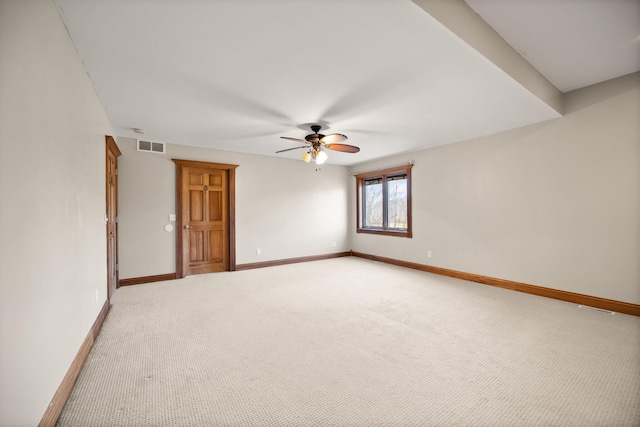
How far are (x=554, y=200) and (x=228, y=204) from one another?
5389 millimetres

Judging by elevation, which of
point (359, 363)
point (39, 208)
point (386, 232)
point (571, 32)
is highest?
point (571, 32)

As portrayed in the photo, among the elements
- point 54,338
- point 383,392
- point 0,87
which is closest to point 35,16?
point 0,87

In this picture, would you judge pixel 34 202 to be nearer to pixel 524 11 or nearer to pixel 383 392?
pixel 383 392

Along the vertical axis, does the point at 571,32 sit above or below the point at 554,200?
above

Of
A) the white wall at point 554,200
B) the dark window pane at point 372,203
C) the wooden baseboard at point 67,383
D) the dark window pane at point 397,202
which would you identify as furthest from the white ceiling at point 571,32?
the dark window pane at point 372,203

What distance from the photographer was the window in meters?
6.03

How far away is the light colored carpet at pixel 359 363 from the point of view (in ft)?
5.41

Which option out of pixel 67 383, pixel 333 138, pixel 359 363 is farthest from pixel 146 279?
pixel 359 363

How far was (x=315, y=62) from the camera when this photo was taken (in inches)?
93.5

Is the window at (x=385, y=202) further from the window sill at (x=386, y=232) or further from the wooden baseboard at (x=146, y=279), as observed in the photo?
the wooden baseboard at (x=146, y=279)

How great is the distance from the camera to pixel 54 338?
165 cm

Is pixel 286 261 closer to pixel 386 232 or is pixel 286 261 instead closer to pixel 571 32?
pixel 386 232

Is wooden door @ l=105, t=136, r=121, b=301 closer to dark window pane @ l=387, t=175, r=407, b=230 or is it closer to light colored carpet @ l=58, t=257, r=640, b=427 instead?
light colored carpet @ l=58, t=257, r=640, b=427

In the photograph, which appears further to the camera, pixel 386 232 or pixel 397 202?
pixel 386 232
